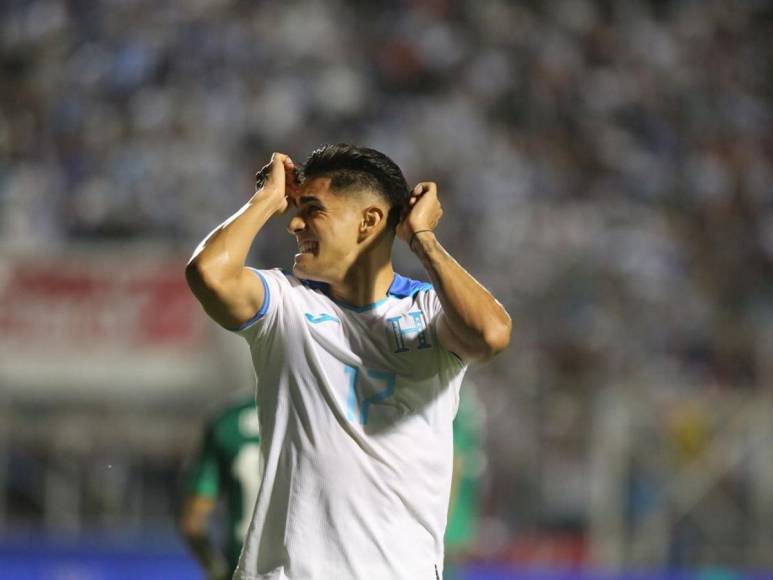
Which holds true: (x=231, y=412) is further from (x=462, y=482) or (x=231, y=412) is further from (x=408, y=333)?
(x=408, y=333)

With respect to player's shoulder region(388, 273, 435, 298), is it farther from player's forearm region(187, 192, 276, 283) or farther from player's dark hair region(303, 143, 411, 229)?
player's forearm region(187, 192, 276, 283)

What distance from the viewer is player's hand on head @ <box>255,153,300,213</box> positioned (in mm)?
3604

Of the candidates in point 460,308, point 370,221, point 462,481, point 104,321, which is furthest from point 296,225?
point 104,321

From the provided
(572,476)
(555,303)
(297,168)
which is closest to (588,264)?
(555,303)

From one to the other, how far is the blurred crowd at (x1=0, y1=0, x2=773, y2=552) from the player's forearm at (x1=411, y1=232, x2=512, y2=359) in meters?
7.00

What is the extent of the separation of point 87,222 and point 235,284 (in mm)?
8856

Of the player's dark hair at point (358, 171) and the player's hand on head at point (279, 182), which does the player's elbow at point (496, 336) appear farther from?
the player's hand on head at point (279, 182)

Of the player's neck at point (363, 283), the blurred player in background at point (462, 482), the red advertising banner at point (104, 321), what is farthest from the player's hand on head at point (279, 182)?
the red advertising banner at point (104, 321)

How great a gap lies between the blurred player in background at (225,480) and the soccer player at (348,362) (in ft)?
6.61

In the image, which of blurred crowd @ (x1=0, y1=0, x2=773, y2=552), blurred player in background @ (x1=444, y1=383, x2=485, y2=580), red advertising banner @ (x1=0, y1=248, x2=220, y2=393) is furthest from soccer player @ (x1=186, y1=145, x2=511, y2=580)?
blurred crowd @ (x1=0, y1=0, x2=773, y2=552)

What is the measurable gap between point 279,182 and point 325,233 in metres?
0.18

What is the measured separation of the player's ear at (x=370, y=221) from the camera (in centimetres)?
366

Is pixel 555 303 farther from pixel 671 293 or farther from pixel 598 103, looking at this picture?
pixel 598 103

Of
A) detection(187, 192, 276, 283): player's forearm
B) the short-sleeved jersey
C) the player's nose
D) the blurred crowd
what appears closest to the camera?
detection(187, 192, 276, 283): player's forearm
